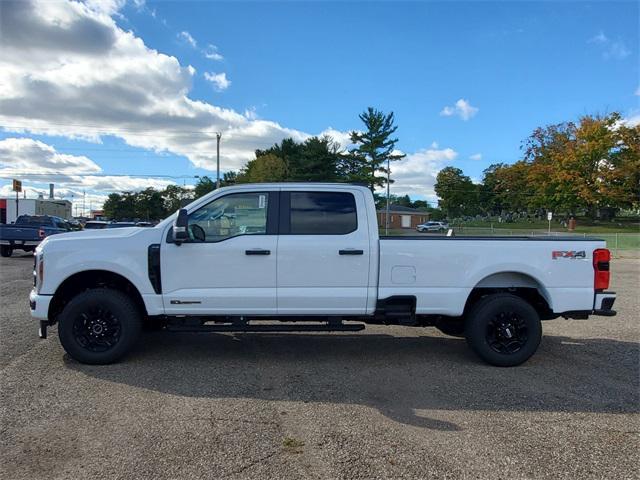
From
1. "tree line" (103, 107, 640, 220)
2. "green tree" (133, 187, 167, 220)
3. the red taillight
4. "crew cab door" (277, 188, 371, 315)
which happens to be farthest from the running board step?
"green tree" (133, 187, 167, 220)

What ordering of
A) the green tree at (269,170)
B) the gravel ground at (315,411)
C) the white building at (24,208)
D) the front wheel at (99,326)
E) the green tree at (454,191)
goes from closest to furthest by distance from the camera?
the gravel ground at (315,411), the front wheel at (99,326), the white building at (24,208), the green tree at (269,170), the green tree at (454,191)

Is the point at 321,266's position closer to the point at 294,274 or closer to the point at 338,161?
the point at 294,274

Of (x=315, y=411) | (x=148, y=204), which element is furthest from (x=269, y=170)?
(x=148, y=204)

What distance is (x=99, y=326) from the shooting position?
5352mm

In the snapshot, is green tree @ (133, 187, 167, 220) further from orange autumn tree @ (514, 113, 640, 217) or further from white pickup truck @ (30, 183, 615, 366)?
white pickup truck @ (30, 183, 615, 366)

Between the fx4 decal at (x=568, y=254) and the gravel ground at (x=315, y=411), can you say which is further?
the fx4 decal at (x=568, y=254)

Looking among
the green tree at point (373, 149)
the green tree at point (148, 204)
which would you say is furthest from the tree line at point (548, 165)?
the green tree at point (148, 204)

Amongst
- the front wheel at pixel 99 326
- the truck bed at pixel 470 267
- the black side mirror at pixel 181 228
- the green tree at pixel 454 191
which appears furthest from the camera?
the green tree at pixel 454 191

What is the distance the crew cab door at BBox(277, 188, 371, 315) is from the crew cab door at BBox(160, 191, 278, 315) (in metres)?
0.17

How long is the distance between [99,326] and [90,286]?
527mm

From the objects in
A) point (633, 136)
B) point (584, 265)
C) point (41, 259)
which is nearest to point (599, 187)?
point (633, 136)

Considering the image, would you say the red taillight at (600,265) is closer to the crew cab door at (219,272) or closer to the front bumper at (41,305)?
the crew cab door at (219,272)

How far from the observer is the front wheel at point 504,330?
5.47 meters

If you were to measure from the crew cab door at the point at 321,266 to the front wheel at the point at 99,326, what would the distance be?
1675 millimetres
